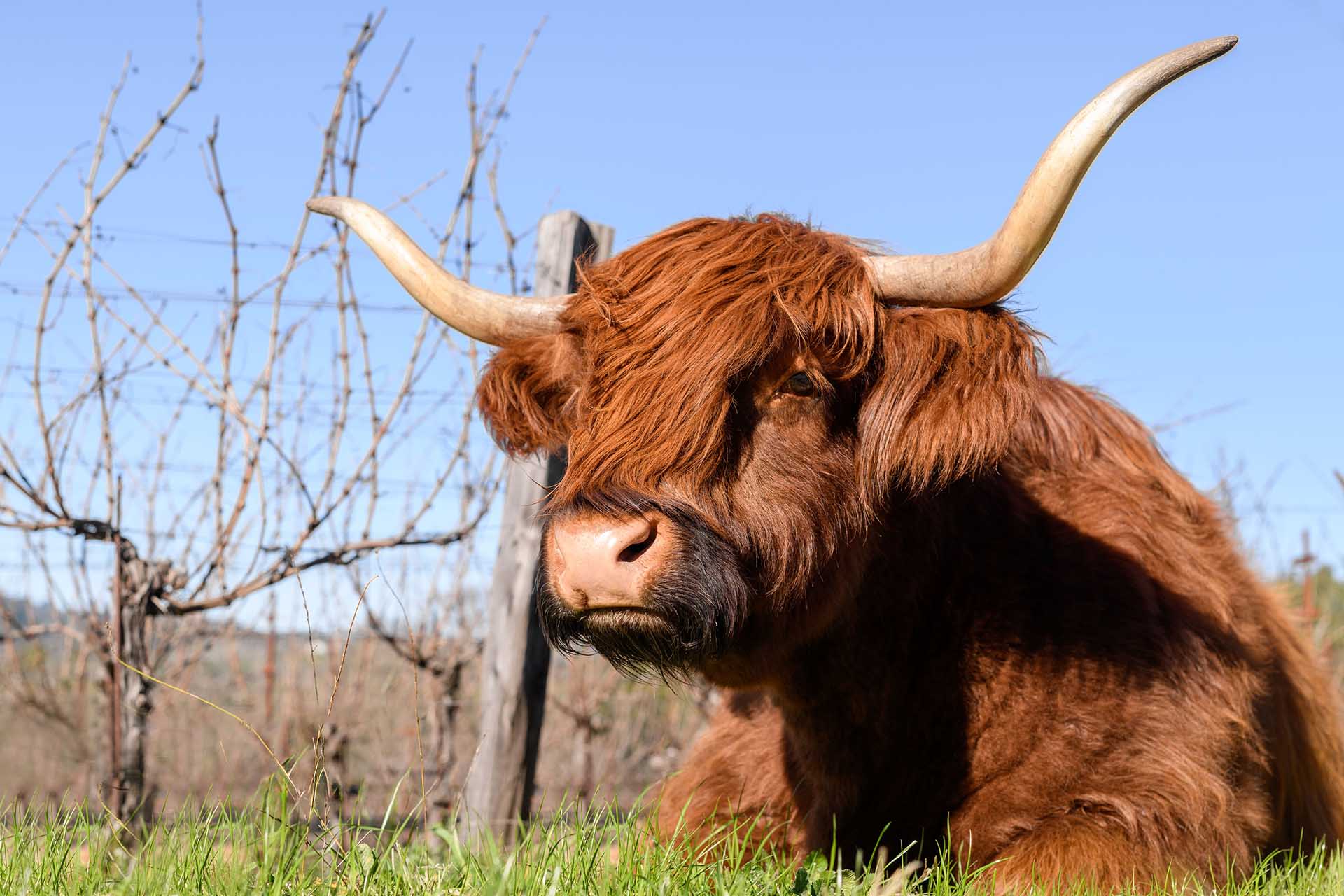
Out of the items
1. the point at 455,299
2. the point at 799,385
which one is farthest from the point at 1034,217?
the point at 455,299

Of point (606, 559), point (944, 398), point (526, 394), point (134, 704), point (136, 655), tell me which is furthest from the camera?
point (136, 655)

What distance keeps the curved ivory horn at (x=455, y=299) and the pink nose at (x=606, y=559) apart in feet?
3.83

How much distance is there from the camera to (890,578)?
303 centimetres

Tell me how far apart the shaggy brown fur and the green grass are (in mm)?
334

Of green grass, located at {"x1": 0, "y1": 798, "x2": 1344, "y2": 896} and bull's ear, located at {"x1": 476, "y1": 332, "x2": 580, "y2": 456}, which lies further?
bull's ear, located at {"x1": 476, "y1": 332, "x2": 580, "y2": 456}

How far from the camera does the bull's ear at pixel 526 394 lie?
11.0 feet

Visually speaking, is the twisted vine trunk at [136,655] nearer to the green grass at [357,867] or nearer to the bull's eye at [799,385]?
the green grass at [357,867]

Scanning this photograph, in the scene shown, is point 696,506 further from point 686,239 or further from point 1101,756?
point 1101,756

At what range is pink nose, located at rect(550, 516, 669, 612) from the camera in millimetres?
2344

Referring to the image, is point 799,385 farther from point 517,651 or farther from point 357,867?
point 517,651

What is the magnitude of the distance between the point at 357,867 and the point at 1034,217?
1900 mm

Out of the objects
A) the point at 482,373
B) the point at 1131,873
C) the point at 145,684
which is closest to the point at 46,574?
the point at 145,684

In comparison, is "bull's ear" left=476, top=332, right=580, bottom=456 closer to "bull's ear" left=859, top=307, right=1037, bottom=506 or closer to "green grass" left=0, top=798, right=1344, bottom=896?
"bull's ear" left=859, top=307, right=1037, bottom=506

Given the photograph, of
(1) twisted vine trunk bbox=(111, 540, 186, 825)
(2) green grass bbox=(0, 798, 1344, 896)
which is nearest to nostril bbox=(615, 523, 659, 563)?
(2) green grass bbox=(0, 798, 1344, 896)
